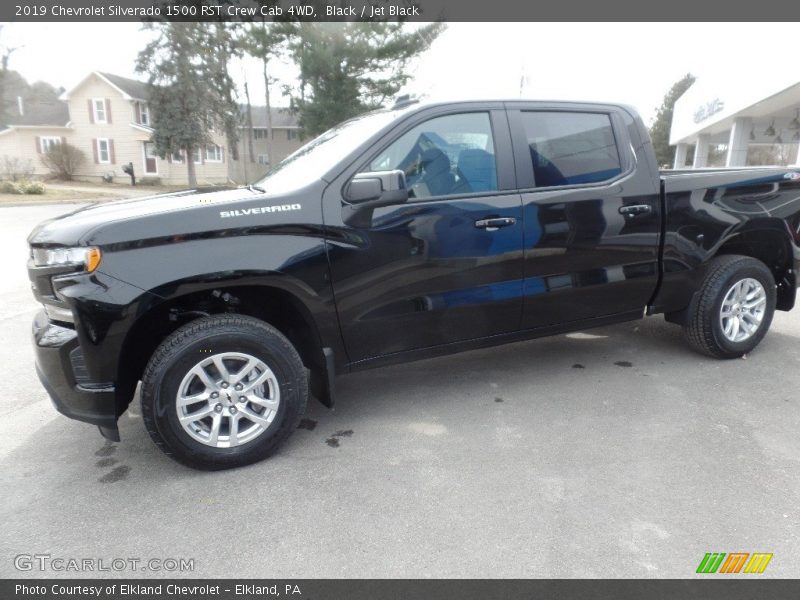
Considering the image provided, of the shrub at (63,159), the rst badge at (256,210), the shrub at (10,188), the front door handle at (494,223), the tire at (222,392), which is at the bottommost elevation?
the tire at (222,392)

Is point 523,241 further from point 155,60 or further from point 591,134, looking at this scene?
point 155,60

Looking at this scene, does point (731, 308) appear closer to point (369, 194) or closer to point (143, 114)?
point (369, 194)

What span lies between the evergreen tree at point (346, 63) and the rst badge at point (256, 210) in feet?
91.5

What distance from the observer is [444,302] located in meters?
3.44

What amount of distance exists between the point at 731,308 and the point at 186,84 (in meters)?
34.5

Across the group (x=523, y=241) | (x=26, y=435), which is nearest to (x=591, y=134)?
(x=523, y=241)

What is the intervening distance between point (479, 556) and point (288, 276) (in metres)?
1.67

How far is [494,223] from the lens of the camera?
11.3 feet

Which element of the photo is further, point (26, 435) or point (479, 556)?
point (26, 435)

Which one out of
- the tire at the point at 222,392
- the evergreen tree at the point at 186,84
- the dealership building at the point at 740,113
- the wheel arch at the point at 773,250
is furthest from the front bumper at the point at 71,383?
the evergreen tree at the point at 186,84

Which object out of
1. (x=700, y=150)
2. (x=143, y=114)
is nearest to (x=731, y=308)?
(x=700, y=150)

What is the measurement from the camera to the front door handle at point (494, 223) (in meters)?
3.42

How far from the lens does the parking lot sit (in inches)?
93.0

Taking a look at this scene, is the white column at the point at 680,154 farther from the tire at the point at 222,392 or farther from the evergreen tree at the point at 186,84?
the tire at the point at 222,392
